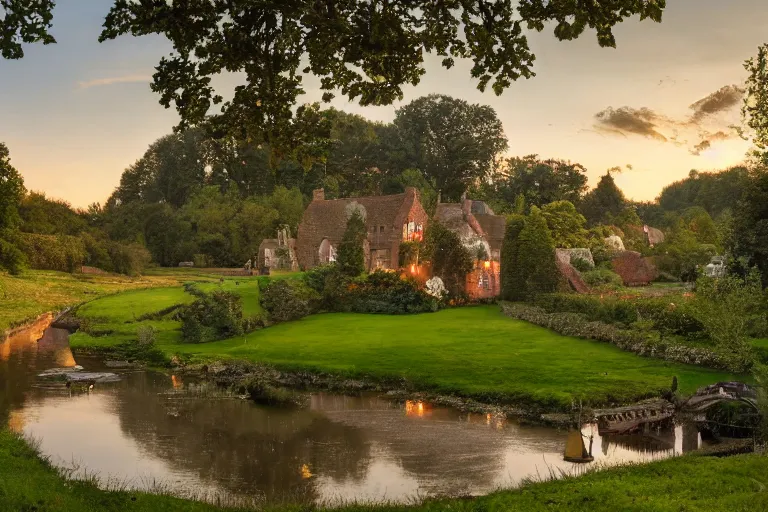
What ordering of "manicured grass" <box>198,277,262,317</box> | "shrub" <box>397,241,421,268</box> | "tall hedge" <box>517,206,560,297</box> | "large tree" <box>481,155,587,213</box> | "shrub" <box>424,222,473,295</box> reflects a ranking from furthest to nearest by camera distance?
"large tree" <box>481,155,587,213</box>
"shrub" <box>397,241,421,268</box>
"shrub" <box>424,222,473,295</box>
"tall hedge" <box>517,206,560,297</box>
"manicured grass" <box>198,277,262,317</box>

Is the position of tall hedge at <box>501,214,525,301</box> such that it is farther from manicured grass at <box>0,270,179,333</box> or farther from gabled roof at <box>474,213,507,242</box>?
manicured grass at <box>0,270,179,333</box>

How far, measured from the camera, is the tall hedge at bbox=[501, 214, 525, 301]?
59688mm

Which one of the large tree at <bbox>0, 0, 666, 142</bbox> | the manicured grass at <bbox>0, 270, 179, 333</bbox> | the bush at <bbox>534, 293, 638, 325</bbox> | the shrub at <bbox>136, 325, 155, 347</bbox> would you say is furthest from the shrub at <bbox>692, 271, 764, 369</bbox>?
the manicured grass at <bbox>0, 270, 179, 333</bbox>

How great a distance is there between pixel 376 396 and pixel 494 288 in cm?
3286

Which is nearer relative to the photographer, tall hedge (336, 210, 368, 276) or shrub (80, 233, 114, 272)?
tall hedge (336, 210, 368, 276)

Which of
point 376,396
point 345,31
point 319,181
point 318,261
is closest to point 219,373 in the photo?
point 376,396

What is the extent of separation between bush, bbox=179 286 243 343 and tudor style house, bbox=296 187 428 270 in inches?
909

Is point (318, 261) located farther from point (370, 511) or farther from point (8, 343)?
point (370, 511)

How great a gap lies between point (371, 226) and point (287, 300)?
20.3 m

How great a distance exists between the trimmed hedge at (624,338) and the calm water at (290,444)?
8754 millimetres

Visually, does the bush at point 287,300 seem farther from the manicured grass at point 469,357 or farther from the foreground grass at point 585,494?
the foreground grass at point 585,494

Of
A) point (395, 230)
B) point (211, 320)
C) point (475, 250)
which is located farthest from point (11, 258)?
point (475, 250)

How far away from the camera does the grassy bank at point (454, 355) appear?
31.8 metres

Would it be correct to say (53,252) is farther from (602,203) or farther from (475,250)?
→ (602,203)
